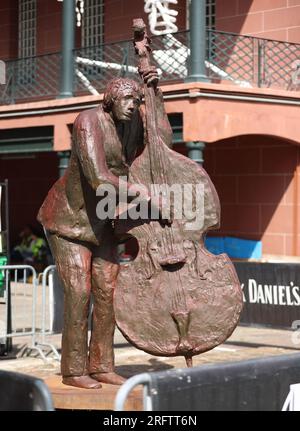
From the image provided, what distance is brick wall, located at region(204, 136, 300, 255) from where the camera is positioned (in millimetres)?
15531

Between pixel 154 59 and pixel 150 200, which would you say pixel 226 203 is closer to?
pixel 154 59

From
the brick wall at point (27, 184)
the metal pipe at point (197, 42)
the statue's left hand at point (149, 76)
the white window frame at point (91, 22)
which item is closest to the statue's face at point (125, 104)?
the statue's left hand at point (149, 76)

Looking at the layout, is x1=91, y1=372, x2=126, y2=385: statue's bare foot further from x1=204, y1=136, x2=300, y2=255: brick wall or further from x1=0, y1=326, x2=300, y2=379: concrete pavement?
x1=204, y1=136, x2=300, y2=255: brick wall

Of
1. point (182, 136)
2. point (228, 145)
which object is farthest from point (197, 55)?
point (228, 145)

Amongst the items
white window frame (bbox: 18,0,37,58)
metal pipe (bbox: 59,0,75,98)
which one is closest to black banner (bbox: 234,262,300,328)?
metal pipe (bbox: 59,0,75,98)

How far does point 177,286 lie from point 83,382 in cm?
103

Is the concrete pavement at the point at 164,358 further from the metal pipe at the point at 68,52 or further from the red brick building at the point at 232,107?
the metal pipe at the point at 68,52

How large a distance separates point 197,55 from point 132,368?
6743mm

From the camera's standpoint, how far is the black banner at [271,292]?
8953 millimetres

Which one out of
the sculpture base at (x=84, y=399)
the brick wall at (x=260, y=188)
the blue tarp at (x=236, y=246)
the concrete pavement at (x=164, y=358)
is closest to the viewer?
the sculpture base at (x=84, y=399)

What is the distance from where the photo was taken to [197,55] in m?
13.3

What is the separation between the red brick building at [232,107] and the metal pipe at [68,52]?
8.5 inches

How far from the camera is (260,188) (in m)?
16.0

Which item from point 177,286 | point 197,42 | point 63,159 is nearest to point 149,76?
point 177,286
